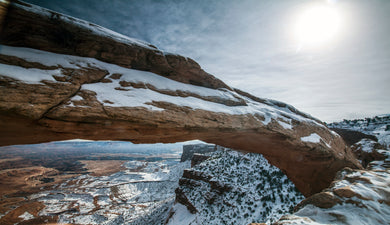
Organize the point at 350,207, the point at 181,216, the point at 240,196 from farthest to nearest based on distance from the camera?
1. the point at 181,216
2. the point at 240,196
3. the point at 350,207

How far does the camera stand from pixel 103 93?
178 inches

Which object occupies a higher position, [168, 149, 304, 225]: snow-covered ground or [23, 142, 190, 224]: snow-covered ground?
[168, 149, 304, 225]: snow-covered ground

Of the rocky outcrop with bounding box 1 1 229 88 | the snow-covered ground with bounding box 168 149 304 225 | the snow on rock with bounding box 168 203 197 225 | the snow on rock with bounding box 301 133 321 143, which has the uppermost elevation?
the rocky outcrop with bounding box 1 1 229 88

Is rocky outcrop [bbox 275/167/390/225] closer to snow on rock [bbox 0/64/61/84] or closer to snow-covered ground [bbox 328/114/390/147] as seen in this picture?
snow on rock [bbox 0/64/61/84]

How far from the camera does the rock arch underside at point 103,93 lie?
371 cm

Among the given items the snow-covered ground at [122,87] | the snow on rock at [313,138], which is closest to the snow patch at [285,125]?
the snow-covered ground at [122,87]

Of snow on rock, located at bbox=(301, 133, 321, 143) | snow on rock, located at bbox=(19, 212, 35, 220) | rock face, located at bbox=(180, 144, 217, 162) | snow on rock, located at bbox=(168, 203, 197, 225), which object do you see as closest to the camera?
snow on rock, located at bbox=(301, 133, 321, 143)

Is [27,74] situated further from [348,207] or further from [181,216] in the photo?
[181,216]

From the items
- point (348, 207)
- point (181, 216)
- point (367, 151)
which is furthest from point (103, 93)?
point (181, 216)

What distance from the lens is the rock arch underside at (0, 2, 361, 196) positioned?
12.2ft

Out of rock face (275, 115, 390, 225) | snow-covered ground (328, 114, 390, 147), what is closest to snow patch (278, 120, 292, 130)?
rock face (275, 115, 390, 225)

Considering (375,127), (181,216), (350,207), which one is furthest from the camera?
(375,127)

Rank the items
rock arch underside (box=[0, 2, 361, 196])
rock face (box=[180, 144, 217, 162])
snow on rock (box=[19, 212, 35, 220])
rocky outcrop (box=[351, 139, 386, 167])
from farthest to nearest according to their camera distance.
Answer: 1. rock face (box=[180, 144, 217, 162])
2. snow on rock (box=[19, 212, 35, 220])
3. rocky outcrop (box=[351, 139, 386, 167])
4. rock arch underside (box=[0, 2, 361, 196])

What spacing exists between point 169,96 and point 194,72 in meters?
2.28
